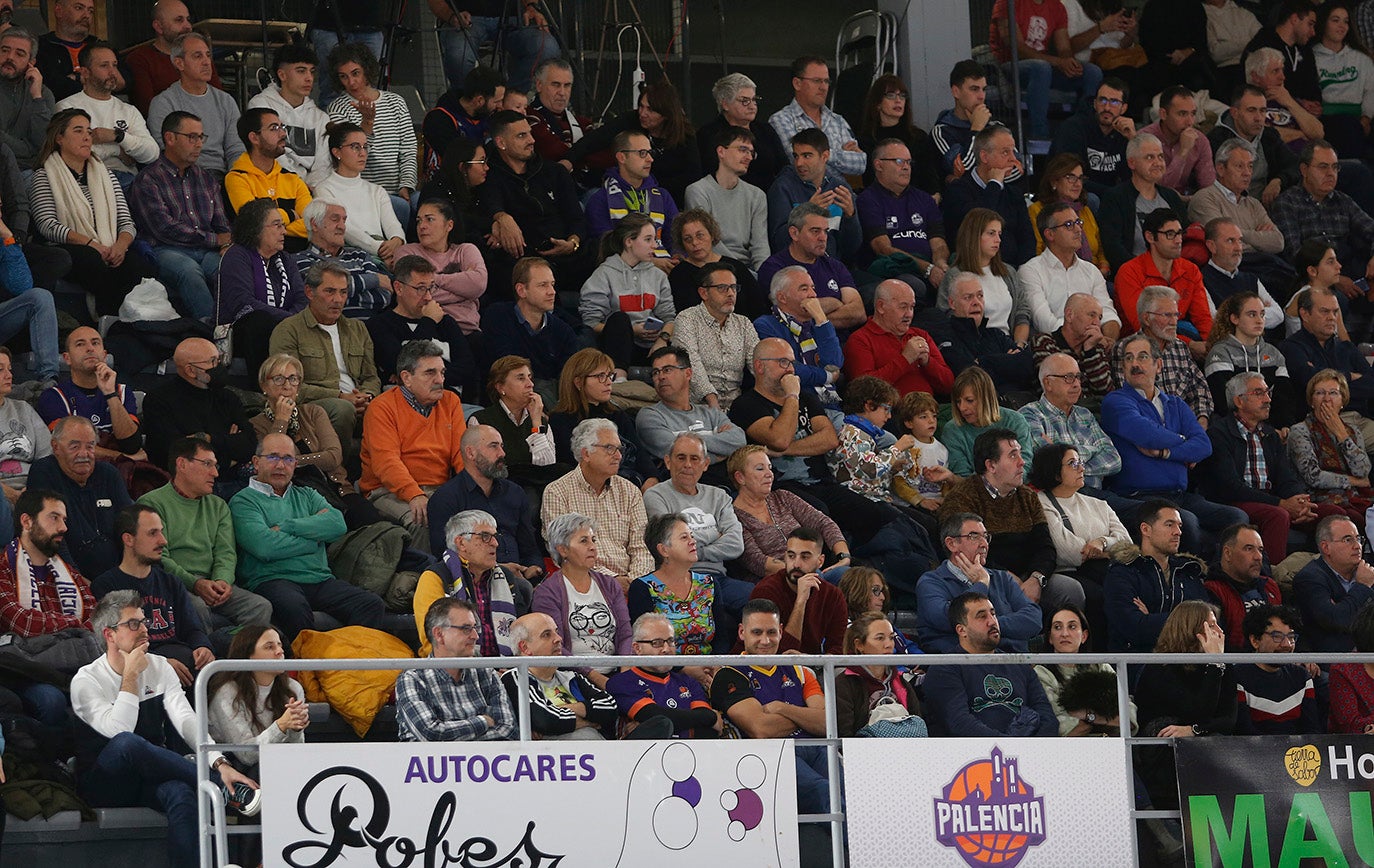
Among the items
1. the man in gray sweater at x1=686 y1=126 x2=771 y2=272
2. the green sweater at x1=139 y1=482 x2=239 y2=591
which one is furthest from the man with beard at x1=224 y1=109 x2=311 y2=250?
the green sweater at x1=139 y1=482 x2=239 y2=591

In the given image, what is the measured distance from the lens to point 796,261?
10805mm

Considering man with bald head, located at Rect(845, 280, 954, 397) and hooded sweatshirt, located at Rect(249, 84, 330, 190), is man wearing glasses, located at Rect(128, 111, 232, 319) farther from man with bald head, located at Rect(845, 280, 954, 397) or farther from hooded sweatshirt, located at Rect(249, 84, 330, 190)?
man with bald head, located at Rect(845, 280, 954, 397)

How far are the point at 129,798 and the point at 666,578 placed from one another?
7.90 feet

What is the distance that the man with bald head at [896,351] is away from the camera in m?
10.3

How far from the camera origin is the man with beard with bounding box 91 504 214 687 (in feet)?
25.0

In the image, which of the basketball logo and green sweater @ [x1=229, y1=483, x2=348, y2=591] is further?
green sweater @ [x1=229, y1=483, x2=348, y2=591]

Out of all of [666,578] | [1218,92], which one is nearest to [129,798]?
[666,578]

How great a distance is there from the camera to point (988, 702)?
781 cm

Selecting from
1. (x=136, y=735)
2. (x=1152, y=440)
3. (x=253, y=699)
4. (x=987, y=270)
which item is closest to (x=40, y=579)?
(x=136, y=735)

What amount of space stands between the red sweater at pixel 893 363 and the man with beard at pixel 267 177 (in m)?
2.85

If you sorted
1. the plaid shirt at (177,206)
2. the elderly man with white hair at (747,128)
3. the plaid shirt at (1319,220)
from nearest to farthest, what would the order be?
the plaid shirt at (177,206), the elderly man with white hair at (747,128), the plaid shirt at (1319,220)

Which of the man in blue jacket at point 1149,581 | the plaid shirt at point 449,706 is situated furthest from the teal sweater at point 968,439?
the plaid shirt at point 449,706

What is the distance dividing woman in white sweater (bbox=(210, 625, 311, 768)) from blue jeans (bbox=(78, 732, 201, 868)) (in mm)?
200

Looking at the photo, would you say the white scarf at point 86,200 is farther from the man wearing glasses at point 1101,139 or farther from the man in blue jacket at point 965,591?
the man wearing glasses at point 1101,139
